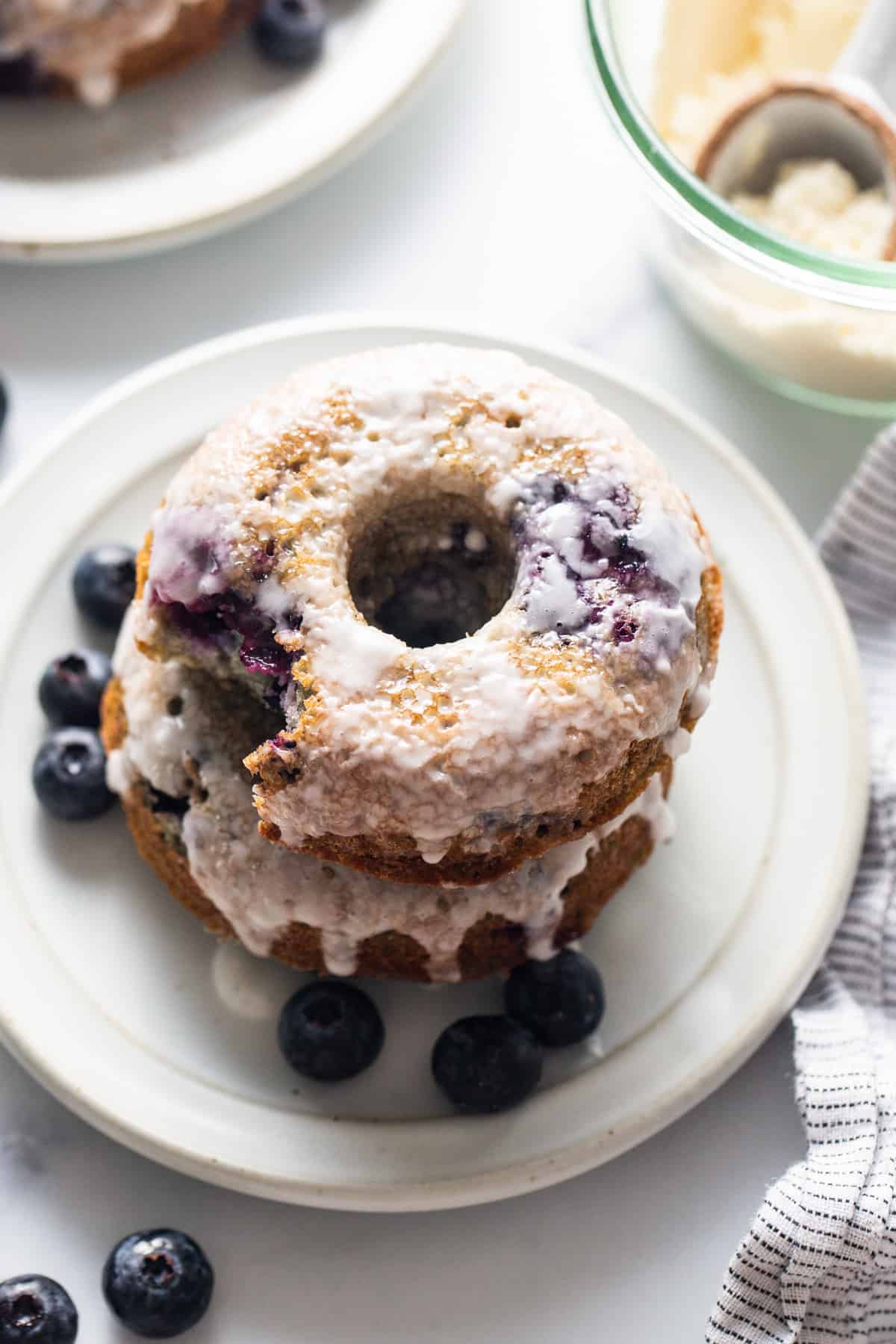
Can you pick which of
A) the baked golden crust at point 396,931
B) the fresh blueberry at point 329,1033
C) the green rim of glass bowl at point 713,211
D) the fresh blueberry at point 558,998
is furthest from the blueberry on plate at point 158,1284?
the green rim of glass bowl at point 713,211

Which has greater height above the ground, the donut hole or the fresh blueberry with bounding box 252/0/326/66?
the fresh blueberry with bounding box 252/0/326/66

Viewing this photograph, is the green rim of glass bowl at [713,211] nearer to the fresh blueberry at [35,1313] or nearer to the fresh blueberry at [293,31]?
the fresh blueberry at [293,31]

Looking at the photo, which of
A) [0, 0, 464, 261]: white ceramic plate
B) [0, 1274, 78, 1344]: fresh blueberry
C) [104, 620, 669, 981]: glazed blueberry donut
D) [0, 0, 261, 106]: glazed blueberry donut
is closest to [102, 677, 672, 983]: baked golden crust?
[104, 620, 669, 981]: glazed blueberry donut

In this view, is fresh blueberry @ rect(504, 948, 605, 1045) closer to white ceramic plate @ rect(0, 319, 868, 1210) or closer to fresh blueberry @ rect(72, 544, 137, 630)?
white ceramic plate @ rect(0, 319, 868, 1210)

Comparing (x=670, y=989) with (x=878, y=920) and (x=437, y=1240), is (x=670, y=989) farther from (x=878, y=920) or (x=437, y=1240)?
(x=437, y=1240)

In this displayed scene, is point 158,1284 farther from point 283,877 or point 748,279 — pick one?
point 748,279

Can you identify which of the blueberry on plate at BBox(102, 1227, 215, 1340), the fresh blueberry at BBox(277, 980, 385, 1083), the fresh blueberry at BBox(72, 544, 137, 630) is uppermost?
the fresh blueberry at BBox(72, 544, 137, 630)
